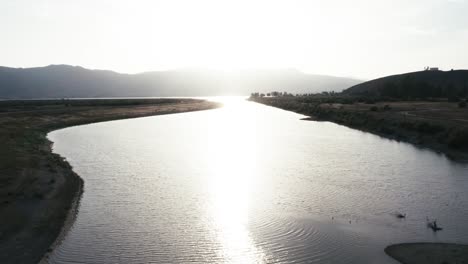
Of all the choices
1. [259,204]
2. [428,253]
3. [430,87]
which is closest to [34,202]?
[259,204]

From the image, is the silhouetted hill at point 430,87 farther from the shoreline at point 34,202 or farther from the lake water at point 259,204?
the shoreline at point 34,202

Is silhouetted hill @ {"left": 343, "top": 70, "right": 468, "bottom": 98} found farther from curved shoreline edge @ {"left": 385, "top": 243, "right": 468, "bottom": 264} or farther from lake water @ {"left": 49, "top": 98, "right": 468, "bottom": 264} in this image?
curved shoreline edge @ {"left": 385, "top": 243, "right": 468, "bottom": 264}

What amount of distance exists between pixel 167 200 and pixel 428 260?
13558 millimetres

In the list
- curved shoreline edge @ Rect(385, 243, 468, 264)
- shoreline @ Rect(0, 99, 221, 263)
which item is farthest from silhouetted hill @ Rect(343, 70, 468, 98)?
shoreline @ Rect(0, 99, 221, 263)

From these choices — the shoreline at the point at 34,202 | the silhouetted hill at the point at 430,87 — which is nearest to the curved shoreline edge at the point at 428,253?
the shoreline at the point at 34,202

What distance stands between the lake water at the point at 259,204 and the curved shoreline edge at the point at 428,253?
55 cm

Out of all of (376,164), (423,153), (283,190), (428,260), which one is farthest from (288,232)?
(423,153)

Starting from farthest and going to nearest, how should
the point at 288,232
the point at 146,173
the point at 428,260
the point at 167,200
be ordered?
the point at 146,173, the point at 167,200, the point at 288,232, the point at 428,260

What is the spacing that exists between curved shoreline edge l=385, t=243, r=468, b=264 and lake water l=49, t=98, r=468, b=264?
0.55 metres

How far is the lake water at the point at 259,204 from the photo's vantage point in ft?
51.3

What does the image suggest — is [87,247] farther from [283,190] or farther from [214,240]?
[283,190]

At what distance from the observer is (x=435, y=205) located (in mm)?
20703

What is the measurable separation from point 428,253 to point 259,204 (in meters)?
9.27

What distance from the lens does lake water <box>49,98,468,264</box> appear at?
1565cm
